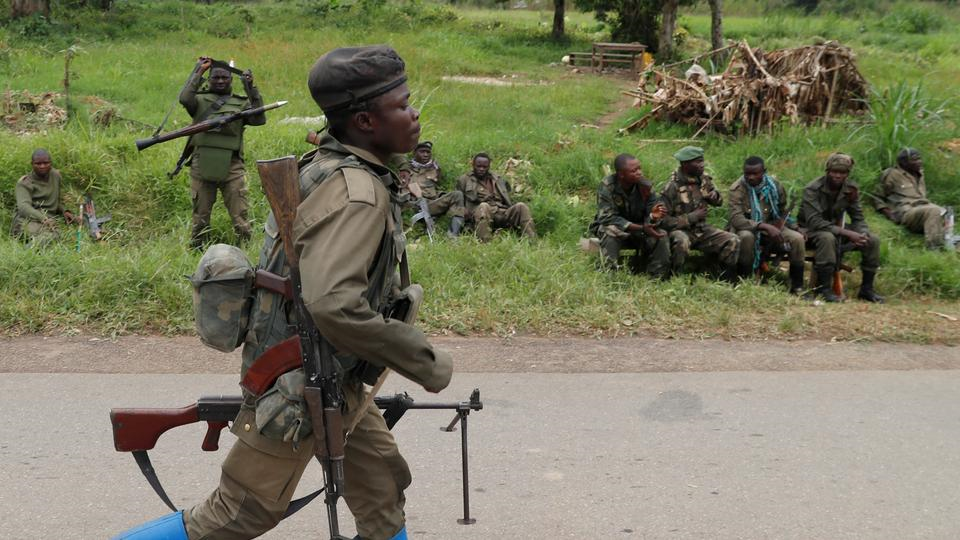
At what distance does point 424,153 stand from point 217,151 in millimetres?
2170

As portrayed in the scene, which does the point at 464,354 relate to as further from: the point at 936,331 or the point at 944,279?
the point at 944,279

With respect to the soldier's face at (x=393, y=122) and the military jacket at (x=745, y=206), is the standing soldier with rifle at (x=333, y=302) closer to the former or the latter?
the soldier's face at (x=393, y=122)

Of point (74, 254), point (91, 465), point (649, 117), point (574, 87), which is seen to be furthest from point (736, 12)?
point (91, 465)

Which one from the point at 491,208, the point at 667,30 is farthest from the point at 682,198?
the point at 667,30

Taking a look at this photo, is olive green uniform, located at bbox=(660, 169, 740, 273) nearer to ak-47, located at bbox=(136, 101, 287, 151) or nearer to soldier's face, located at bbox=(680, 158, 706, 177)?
soldier's face, located at bbox=(680, 158, 706, 177)

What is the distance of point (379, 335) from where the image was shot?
7.64 feet

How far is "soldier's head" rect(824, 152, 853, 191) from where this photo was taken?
25.4ft

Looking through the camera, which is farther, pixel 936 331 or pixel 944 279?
pixel 944 279

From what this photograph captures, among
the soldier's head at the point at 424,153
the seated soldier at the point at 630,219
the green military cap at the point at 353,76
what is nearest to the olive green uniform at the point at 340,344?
the green military cap at the point at 353,76

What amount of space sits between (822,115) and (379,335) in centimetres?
1011

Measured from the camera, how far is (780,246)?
762 cm

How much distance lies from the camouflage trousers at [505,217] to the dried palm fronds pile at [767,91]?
11.4 ft

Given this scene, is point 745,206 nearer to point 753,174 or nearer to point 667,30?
point 753,174

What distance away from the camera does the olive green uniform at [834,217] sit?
298 inches
